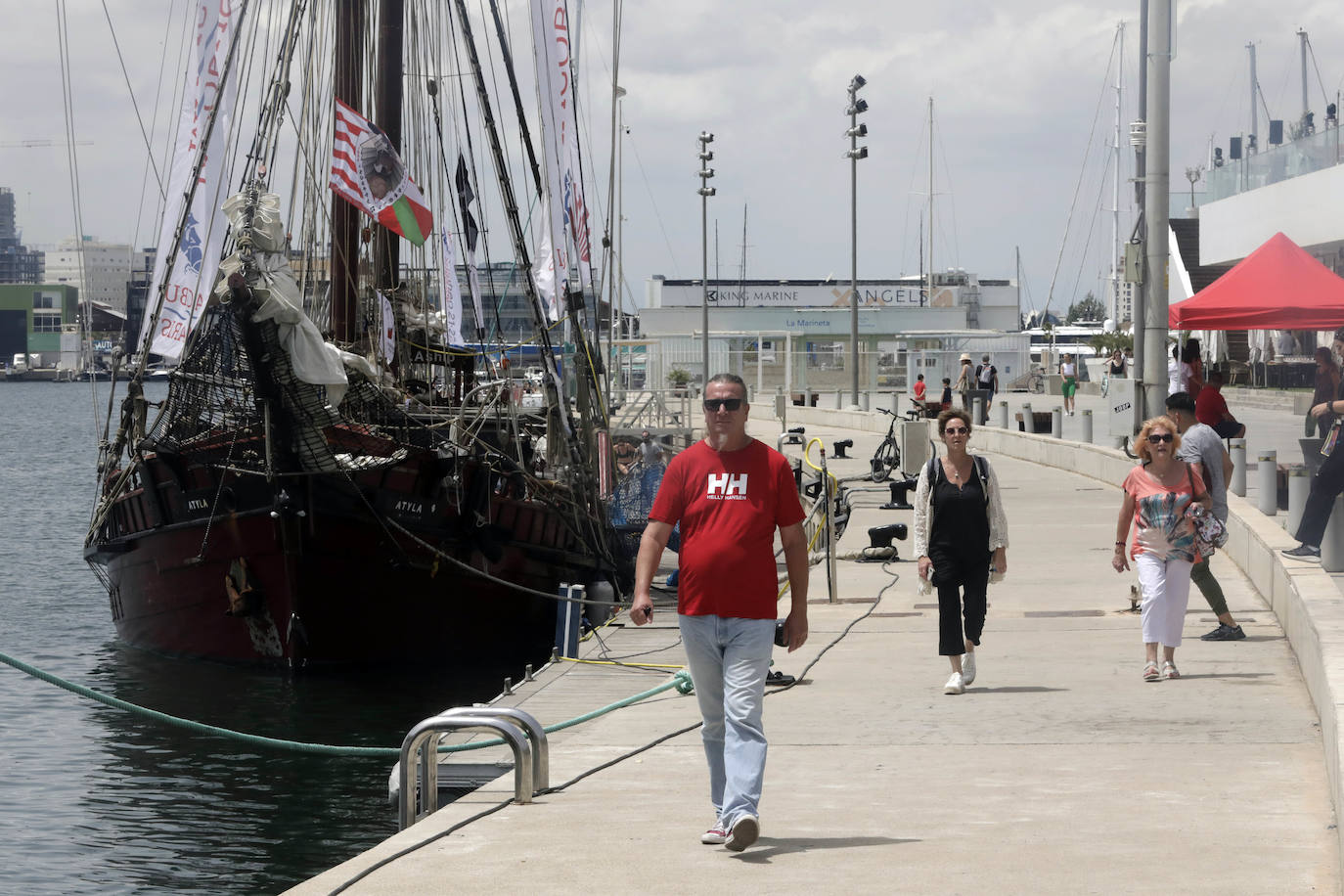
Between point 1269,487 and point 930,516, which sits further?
point 1269,487

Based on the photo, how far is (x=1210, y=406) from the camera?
17.2m

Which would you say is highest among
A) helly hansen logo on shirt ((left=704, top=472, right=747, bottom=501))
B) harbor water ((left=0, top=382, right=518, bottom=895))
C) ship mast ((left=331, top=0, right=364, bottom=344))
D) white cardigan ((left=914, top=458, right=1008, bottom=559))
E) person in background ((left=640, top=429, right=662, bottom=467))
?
ship mast ((left=331, top=0, right=364, bottom=344))

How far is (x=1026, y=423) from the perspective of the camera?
36062mm

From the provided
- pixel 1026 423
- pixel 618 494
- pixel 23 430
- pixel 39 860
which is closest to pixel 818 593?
pixel 39 860

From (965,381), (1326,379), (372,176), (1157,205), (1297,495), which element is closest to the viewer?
(1297,495)

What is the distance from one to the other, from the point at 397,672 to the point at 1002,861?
40.5ft

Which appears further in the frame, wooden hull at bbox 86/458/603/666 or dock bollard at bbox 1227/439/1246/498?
dock bollard at bbox 1227/439/1246/498

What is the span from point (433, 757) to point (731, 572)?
1960mm

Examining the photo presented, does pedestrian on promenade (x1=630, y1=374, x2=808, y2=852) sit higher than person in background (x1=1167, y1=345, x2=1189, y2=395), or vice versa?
person in background (x1=1167, y1=345, x2=1189, y2=395)

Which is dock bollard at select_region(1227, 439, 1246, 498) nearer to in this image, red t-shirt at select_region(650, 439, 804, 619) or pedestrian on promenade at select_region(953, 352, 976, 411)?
red t-shirt at select_region(650, 439, 804, 619)

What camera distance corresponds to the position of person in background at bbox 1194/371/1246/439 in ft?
56.2

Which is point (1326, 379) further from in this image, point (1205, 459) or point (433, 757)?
point (433, 757)

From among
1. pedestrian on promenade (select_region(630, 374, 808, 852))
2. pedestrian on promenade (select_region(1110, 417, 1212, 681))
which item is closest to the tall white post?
pedestrian on promenade (select_region(1110, 417, 1212, 681))

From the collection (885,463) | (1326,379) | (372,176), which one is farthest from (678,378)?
(1326,379)
